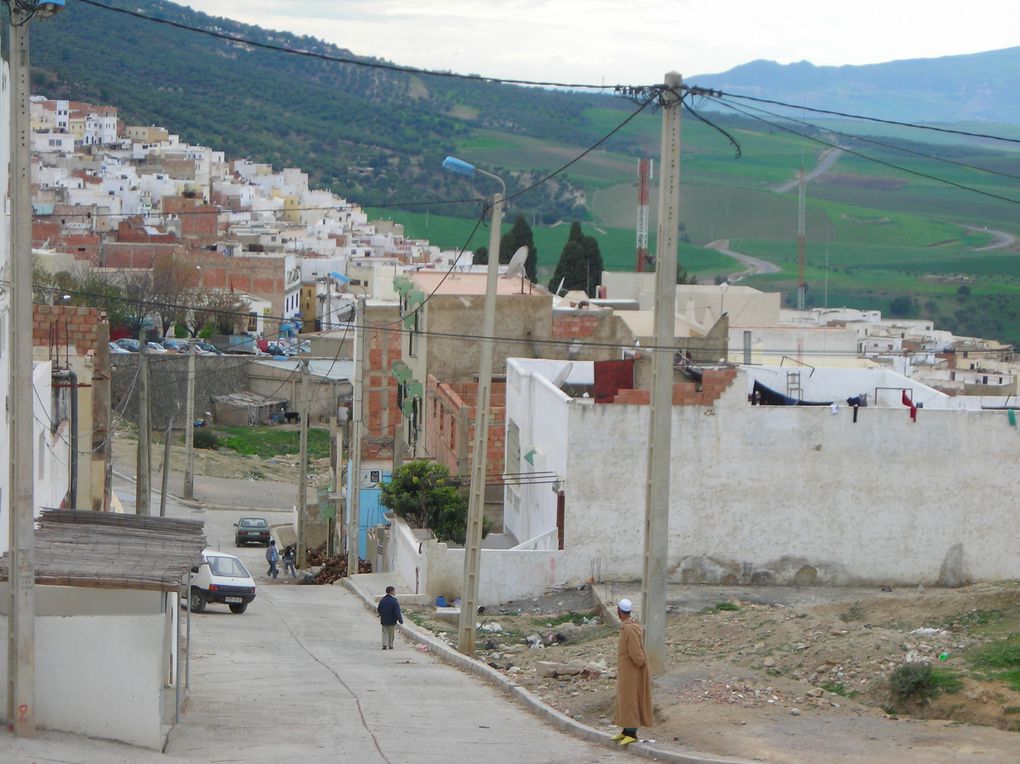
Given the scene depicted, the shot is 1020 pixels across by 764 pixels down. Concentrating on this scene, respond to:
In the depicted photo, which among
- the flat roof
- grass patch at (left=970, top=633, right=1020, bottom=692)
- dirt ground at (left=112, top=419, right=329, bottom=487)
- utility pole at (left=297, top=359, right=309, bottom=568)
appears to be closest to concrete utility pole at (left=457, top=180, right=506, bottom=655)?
grass patch at (left=970, top=633, right=1020, bottom=692)

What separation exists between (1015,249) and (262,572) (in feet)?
543

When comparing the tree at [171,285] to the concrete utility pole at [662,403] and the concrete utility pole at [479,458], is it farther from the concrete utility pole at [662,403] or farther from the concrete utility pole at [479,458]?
the concrete utility pole at [662,403]

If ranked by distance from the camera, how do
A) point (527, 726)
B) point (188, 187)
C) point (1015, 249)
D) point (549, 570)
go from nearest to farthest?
point (527, 726) < point (549, 570) < point (188, 187) < point (1015, 249)

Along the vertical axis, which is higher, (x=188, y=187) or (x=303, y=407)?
(x=188, y=187)

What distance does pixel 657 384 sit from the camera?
17.0 metres

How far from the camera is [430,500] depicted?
110 feet

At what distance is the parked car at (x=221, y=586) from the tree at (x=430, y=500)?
6.36 m

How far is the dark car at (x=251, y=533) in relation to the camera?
46.6 metres

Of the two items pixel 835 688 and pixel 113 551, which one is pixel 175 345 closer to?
pixel 113 551

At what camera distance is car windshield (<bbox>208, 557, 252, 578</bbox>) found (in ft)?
90.9

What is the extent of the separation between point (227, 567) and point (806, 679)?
13.4 meters

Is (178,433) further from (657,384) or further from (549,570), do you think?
(657,384)

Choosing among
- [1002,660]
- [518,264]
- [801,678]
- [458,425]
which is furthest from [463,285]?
[1002,660]

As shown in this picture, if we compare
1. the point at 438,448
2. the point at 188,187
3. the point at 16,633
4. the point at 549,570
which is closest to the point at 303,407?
the point at 438,448
